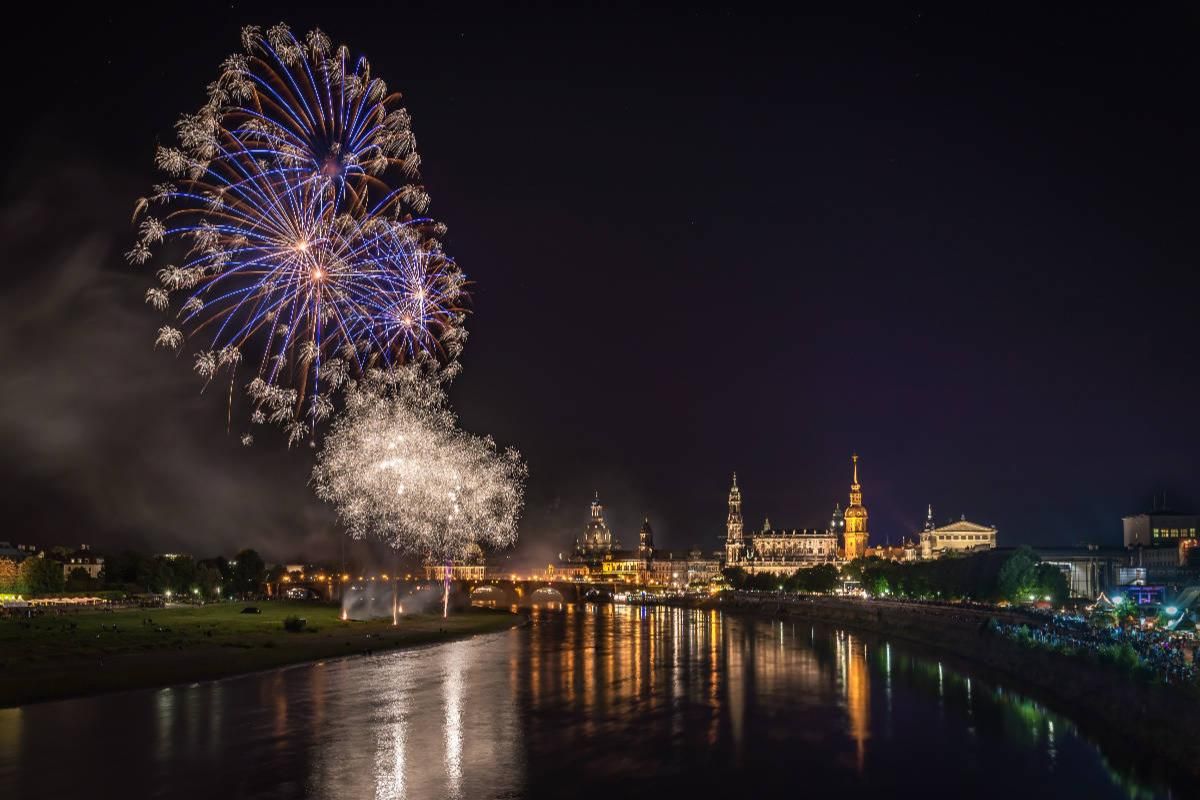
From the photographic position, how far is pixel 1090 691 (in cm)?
4731

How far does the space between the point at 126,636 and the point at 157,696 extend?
1872cm

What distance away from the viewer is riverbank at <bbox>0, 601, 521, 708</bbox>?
50469 mm

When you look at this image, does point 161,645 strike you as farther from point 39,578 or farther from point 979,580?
point 979,580

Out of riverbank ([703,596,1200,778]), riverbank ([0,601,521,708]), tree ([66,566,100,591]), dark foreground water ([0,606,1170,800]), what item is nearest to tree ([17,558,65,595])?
tree ([66,566,100,591])

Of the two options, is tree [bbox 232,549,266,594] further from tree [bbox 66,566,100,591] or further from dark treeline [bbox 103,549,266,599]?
tree [bbox 66,566,100,591]

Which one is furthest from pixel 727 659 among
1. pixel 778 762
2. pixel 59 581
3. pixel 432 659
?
pixel 59 581

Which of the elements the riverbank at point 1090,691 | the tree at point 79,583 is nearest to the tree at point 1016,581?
the riverbank at point 1090,691

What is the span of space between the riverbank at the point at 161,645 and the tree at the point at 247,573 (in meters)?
53.6

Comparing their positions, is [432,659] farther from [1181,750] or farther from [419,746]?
[1181,750]

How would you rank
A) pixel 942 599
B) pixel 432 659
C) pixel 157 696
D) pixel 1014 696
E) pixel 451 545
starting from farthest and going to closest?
pixel 942 599
pixel 451 545
pixel 432 659
pixel 1014 696
pixel 157 696

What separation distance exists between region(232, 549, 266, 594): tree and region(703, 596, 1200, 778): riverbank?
306 ft

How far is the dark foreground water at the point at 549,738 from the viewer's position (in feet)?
108

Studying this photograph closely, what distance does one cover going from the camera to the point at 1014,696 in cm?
5462

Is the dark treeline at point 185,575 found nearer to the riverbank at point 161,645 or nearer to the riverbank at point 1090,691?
the riverbank at point 161,645
